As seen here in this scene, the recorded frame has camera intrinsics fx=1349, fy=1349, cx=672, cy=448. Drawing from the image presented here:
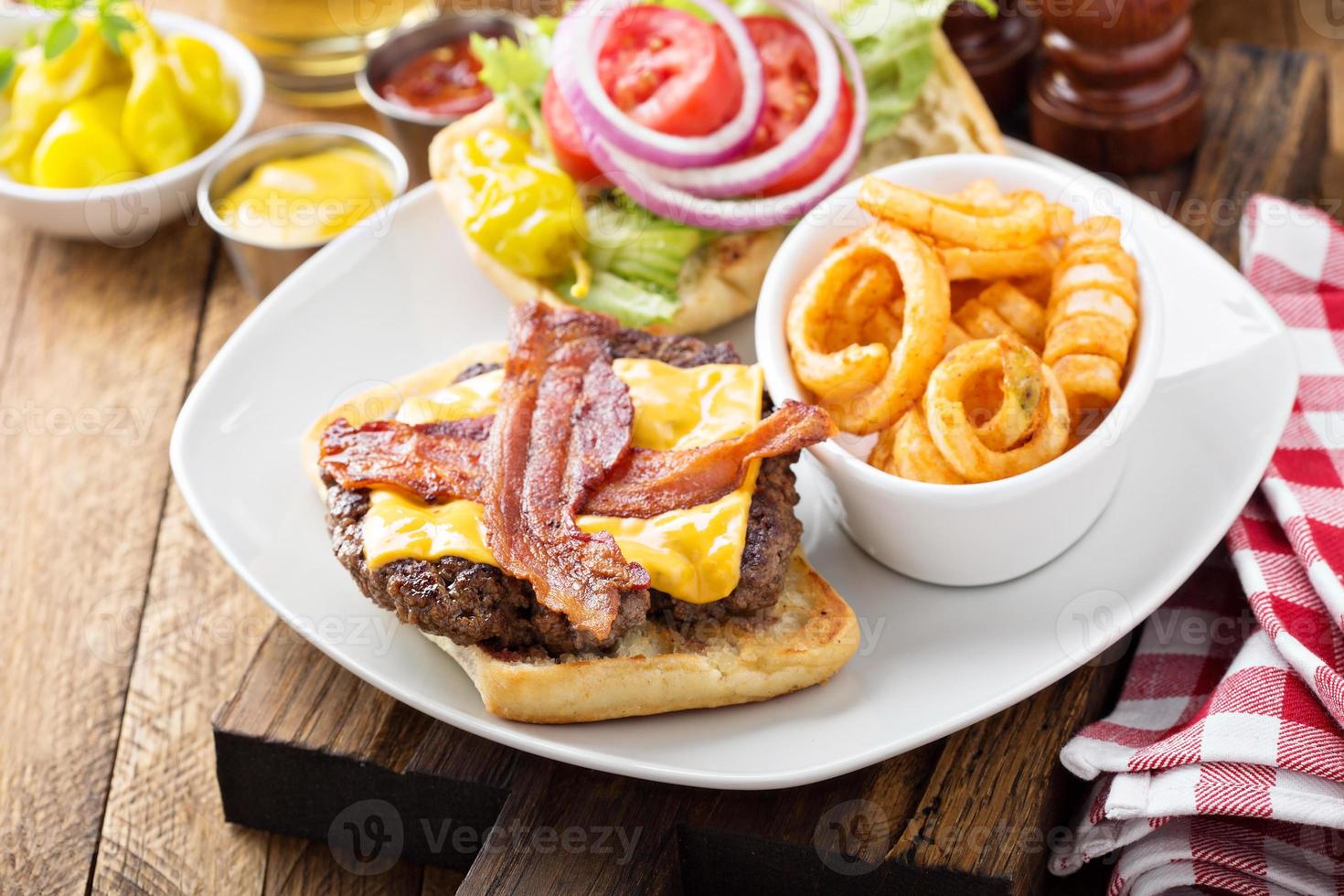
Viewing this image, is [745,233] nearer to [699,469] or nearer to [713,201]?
[713,201]

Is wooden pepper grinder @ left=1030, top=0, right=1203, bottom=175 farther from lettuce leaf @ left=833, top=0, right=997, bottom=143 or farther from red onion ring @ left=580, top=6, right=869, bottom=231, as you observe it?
red onion ring @ left=580, top=6, right=869, bottom=231

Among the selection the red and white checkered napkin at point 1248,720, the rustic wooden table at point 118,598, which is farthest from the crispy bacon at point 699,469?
the red and white checkered napkin at point 1248,720

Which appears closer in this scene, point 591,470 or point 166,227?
point 591,470

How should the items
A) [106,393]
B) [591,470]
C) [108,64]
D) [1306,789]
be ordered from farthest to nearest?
1. [108,64]
2. [106,393]
3. [591,470]
4. [1306,789]

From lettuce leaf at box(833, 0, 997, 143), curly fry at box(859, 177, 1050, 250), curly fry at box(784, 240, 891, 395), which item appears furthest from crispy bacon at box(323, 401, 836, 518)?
lettuce leaf at box(833, 0, 997, 143)

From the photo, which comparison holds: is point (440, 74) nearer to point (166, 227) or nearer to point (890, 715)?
point (166, 227)

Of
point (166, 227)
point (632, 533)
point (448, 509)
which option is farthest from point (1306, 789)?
point (166, 227)

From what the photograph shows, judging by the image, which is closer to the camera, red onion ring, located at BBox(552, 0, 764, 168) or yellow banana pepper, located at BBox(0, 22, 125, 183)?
red onion ring, located at BBox(552, 0, 764, 168)
